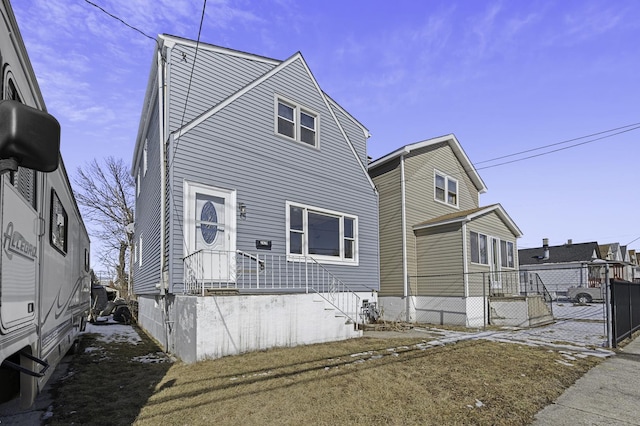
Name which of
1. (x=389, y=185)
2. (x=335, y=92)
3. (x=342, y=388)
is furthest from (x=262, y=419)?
(x=389, y=185)

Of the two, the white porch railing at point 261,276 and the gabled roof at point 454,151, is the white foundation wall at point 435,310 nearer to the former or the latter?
the white porch railing at point 261,276

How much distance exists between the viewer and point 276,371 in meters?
6.57

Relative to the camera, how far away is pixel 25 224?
3.13 metres

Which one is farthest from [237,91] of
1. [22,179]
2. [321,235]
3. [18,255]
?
[18,255]

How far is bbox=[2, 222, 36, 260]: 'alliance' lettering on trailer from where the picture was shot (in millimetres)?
2586

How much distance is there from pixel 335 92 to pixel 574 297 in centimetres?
2608

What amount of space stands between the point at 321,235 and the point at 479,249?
7246mm

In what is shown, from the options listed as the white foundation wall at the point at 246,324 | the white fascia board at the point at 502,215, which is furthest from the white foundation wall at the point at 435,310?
the white foundation wall at the point at 246,324

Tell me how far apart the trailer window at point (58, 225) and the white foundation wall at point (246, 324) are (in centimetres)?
254

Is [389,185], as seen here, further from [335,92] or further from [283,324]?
[283,324]

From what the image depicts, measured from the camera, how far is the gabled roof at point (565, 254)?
3772 cm

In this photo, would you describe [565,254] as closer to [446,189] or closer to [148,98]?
[446,189]

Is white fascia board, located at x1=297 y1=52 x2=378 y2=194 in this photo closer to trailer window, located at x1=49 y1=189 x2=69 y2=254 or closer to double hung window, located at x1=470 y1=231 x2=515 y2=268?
double hung window, located at x1=470 y1=231 x2=515 y2=268

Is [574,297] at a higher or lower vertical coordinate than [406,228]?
lower
